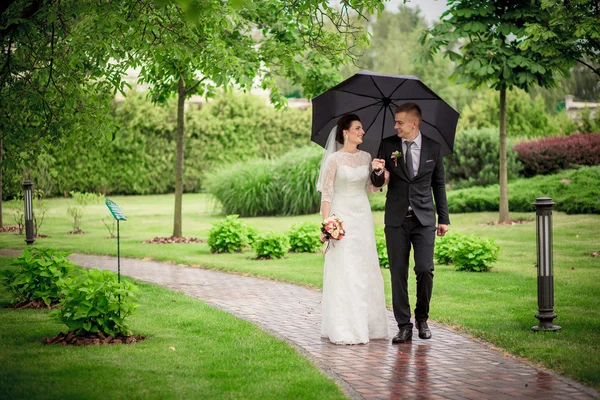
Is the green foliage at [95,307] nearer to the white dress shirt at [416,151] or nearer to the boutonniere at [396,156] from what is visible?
the boutonniere at [396,156]

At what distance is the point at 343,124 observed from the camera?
7.32 m

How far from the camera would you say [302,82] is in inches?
608

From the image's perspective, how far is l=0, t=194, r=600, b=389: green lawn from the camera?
6820 millimetres

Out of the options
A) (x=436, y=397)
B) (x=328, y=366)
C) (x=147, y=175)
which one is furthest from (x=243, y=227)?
(x=147, y=175)

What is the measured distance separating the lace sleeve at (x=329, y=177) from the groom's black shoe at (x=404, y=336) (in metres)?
1.47

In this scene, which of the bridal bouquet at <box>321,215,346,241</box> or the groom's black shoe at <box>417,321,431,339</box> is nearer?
the bridal bouquet at <box>321,215,346,241</box>

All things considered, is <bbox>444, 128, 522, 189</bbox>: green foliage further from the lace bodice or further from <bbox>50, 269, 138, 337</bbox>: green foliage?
<bbox>50, 269, 138, 337</bbox>: green foliage

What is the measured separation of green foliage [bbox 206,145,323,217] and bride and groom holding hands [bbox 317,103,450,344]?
49.3 feet

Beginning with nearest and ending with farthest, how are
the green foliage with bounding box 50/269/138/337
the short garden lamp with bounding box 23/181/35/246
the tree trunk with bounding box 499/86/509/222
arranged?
1. the green foliage with bounding box 50/269/138/337
2. the short garden lamp with bounding box 23/181/35/246
3. the tree trunk with bounding box 499/86/509/222

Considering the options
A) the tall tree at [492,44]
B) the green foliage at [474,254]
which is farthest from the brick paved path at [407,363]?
the tall tree at [492,44]

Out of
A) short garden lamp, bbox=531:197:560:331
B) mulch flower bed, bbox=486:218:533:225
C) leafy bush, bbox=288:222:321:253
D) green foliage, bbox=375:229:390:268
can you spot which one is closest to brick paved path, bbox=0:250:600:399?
short garden lamp, bbox=531:197:560:331

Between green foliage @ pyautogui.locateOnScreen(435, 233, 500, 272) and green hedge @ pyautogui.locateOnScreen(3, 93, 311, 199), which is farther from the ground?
green hedge @ pyautogui.locateOnScreen(3, 93, 311, 199)

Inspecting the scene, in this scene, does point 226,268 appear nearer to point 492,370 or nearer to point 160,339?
point 160,339

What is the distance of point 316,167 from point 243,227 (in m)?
7.86
